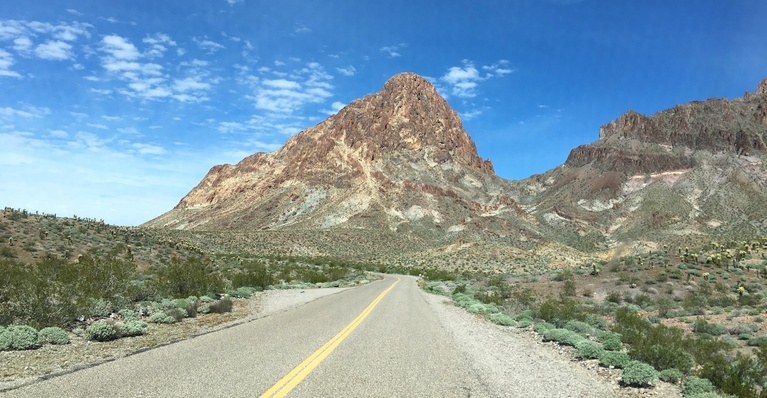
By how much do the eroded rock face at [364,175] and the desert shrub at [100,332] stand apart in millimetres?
108557

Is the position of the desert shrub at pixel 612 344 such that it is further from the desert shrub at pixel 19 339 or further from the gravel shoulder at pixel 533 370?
the desert shrub at pixel 19 339

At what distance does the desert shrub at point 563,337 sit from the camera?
12799 millimetres

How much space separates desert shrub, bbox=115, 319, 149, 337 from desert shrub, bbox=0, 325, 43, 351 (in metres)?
1.74

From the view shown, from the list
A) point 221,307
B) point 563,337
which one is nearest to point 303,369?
point 563,337

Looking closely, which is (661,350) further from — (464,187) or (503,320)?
(464,187)

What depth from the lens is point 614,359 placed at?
33.5 ft

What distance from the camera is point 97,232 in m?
42.1

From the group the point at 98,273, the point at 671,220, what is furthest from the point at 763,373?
the point at 671,220

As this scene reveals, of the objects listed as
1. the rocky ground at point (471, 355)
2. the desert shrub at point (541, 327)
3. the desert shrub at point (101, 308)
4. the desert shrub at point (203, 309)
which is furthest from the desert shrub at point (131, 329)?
the desert shrub at point (541, 327)

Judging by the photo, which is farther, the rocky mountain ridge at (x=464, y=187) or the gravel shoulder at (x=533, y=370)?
the rocky mountain ridge at (x=464, y=187)

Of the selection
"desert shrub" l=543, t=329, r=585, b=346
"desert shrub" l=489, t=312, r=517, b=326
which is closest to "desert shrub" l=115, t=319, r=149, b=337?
"desert shrub" l=543, t=329, r=585, b=346

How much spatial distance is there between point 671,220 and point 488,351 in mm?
133862

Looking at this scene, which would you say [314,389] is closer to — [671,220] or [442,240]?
[442,240]

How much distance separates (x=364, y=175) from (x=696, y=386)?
13586 centimetres
